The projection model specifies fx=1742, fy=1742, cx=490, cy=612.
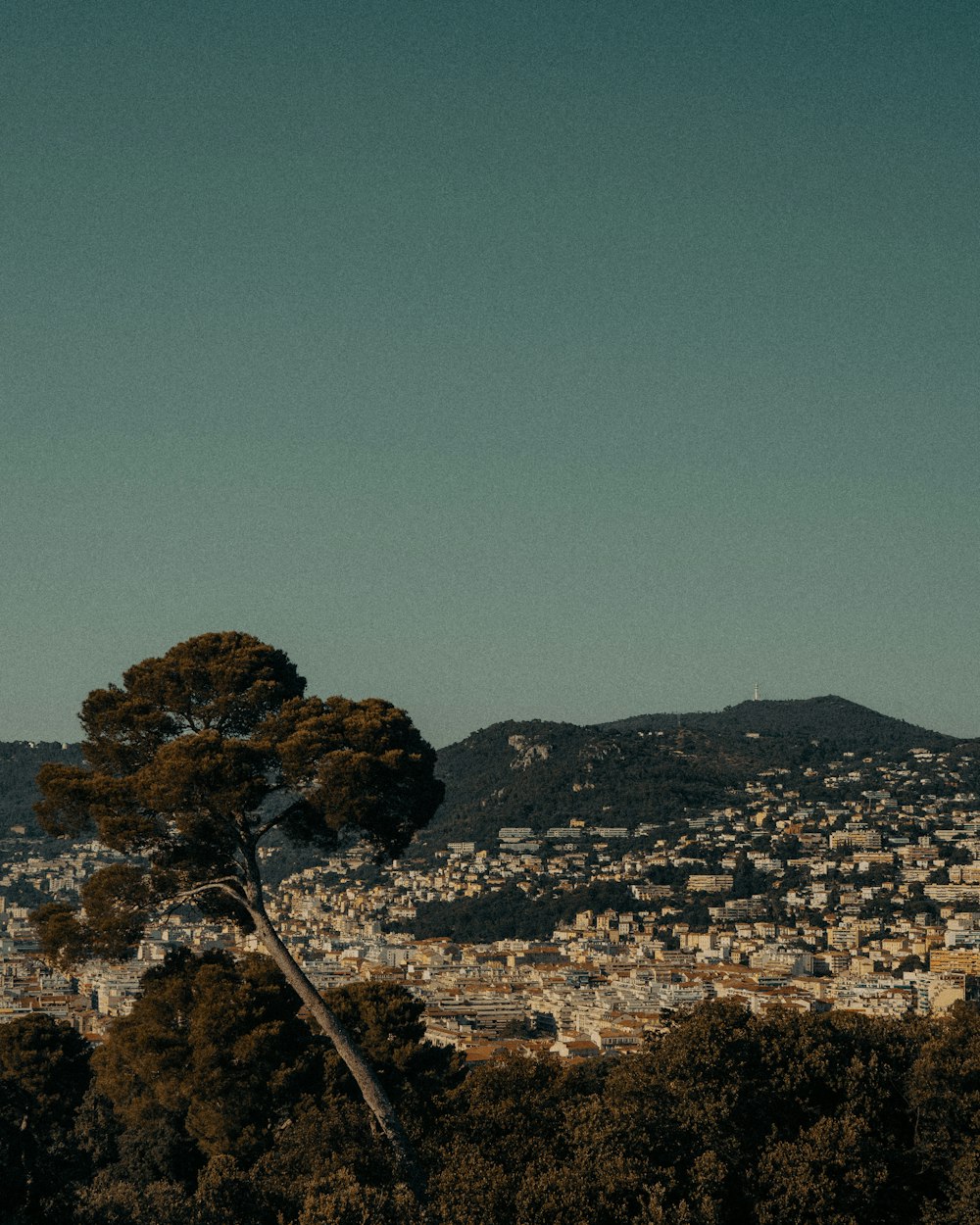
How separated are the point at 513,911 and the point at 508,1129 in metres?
113

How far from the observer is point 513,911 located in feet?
Result: 425

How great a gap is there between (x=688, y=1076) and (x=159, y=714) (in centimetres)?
670

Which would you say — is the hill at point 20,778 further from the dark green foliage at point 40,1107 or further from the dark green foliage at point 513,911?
the dark green foliage at point 40,1107

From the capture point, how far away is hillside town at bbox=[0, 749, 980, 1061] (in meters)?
72.9

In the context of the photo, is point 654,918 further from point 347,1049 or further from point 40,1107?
point 347,1049

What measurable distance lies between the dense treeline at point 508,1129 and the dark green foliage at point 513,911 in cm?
10260

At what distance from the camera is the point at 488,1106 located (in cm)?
1817

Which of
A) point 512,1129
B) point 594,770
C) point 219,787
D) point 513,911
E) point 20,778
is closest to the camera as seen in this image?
point 219,787

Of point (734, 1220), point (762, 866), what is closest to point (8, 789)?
point (762, 866)

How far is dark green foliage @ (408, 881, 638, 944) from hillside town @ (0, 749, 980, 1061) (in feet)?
2.91

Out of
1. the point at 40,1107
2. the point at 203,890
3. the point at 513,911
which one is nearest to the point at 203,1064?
the point at 203,890

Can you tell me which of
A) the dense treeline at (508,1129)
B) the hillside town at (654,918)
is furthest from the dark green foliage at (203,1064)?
the hillside town at (654,918)

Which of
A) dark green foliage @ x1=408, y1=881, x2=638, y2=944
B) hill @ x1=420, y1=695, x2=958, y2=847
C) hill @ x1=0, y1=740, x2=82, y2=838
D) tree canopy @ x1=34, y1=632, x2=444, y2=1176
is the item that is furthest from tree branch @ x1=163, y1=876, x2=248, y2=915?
hill @ x1=0, y1=740, x2=82, y2=838

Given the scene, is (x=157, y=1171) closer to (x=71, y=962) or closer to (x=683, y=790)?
(x=71, y=962)
